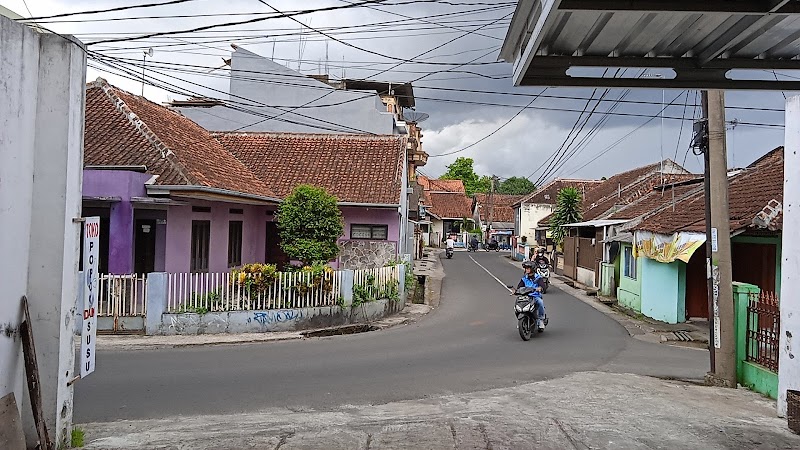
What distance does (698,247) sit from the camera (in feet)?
48.6

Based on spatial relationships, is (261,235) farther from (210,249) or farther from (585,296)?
(585,296)

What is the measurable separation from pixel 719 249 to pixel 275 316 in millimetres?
8281

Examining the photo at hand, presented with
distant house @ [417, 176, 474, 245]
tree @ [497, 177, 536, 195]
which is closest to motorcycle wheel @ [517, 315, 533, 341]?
distant house @ [417, 176, 474, 245]

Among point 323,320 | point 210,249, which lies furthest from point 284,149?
point 323,320

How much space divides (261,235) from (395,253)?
14.9 feet

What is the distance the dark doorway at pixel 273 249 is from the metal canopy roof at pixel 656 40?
17.7 metres

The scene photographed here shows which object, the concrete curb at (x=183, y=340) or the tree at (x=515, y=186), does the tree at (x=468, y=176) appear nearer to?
the tree at (x=515, y=186)

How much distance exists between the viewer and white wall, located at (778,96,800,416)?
23.4ft

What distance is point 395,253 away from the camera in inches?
875

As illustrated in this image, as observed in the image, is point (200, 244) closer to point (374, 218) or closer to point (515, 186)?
point (374, 218)

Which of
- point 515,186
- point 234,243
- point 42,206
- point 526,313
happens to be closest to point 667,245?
point 526,313

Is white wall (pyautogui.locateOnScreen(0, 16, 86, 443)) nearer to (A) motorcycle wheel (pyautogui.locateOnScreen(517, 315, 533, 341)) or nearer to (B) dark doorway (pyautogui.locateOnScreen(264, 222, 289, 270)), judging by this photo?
(A) motorcycle wheel (pyautogui.locateOnScreen(517, 315, 533, 341))

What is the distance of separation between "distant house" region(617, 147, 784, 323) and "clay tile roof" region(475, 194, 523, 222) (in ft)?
176

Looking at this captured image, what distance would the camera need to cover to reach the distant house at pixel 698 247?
14.0 meters
